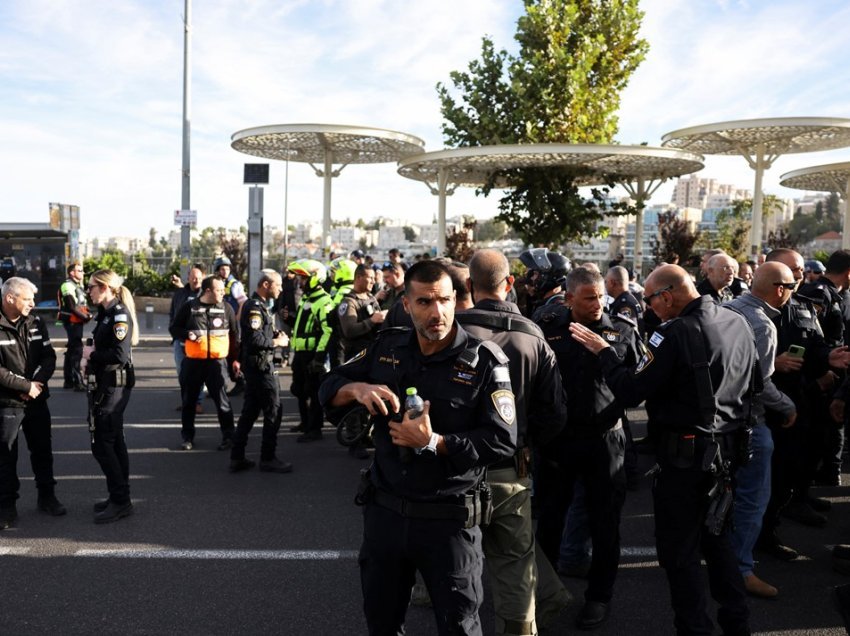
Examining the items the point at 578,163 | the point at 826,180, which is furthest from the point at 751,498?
the point at 826,180

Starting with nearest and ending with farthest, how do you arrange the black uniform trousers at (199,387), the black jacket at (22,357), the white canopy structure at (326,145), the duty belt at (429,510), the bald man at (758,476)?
the duty belt at (429,510) → the bald man at (758,476) → the black jacket at (22,357) → the black uniform trousers at (199,387) → the white canopy structure at (326,145)

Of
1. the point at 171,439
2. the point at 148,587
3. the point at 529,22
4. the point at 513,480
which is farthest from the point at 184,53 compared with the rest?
the point at 513,480

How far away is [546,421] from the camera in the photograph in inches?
119

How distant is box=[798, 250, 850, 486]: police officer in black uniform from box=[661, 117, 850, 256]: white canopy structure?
15.2 m

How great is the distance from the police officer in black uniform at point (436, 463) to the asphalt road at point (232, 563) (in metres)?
1.30

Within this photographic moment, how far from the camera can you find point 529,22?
19922 millimetres

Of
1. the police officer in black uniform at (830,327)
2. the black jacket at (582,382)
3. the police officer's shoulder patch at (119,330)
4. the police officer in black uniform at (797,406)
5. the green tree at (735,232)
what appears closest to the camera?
the black jacket at (582,382)

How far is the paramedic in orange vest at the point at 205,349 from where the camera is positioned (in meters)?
6.88

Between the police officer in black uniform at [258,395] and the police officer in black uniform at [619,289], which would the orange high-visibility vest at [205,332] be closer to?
the police officer in black uniform at [258,395]

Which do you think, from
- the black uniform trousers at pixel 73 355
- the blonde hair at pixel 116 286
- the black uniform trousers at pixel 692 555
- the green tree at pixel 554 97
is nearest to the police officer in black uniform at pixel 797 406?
the black uniform trousers at pixel 692 555

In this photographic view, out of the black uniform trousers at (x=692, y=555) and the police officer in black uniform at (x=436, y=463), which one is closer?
the police officer in black uniform at (x=436, y=463)

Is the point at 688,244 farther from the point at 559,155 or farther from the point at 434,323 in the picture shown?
the point at 434,323

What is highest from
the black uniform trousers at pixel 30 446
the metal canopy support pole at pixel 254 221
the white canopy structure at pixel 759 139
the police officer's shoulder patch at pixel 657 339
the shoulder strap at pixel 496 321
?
the white canopy structure at pixel 759 139

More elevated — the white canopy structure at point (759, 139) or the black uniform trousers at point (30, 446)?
the white canopy structure at point (759, 139)
